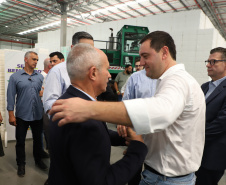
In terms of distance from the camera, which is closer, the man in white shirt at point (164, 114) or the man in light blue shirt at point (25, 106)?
the man in white shirt at point (164, 114)

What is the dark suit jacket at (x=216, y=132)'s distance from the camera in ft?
5.82

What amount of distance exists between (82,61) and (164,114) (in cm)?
51

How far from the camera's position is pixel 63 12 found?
998 centimetres

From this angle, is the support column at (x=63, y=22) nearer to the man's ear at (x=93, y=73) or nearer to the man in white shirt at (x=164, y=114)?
the man in white shirt at (x=164, y=114)

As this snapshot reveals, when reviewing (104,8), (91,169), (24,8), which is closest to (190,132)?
(91,169)

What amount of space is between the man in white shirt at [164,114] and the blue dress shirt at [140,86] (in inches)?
52.7

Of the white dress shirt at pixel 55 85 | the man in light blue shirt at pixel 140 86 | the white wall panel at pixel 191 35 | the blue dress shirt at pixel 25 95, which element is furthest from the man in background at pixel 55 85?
the white wall panel at pixel 191 35

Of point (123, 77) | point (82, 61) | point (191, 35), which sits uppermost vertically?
point (191, 35)

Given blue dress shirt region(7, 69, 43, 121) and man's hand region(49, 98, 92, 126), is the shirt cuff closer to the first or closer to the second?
man's hand region(49, 98, 92, 126)

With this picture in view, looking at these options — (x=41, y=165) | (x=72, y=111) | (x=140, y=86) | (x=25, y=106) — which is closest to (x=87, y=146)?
(x=72, y=111)

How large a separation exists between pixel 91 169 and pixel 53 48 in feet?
41.4

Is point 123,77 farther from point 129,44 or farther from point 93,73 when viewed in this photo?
point 93,73

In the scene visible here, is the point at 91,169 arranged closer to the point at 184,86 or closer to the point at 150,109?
the point at 150,109

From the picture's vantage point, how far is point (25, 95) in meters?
3.14
